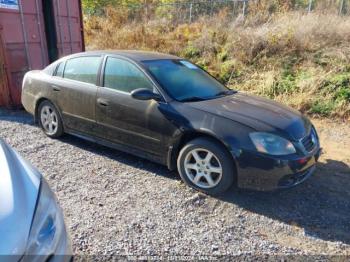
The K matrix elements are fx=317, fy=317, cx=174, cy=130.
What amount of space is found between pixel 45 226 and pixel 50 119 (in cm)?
366

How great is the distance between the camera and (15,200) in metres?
1.68

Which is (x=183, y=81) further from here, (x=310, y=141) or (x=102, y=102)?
(x=310, y=141)

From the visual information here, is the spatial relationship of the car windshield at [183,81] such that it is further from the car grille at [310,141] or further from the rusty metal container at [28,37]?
the rusty metal container at [28,37]

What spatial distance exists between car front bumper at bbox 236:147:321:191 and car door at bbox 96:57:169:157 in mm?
996

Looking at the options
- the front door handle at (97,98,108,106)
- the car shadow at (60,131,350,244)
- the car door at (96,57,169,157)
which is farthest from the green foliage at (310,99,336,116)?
the front door handle at (97,98,108,106)

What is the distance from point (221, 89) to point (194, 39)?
24.4 feet

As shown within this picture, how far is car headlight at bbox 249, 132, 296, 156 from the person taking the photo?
319 centimetres

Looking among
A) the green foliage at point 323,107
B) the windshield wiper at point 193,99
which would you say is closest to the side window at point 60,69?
the windshield wiper at point 193,99

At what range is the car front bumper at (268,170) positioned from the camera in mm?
3157

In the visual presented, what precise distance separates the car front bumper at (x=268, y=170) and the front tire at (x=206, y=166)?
0.14 metres

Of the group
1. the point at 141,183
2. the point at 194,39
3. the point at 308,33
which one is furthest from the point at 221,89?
the point at 194,39

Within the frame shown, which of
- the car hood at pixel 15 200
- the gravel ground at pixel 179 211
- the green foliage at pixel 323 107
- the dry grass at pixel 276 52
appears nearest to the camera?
the car hood at pixel 15 200


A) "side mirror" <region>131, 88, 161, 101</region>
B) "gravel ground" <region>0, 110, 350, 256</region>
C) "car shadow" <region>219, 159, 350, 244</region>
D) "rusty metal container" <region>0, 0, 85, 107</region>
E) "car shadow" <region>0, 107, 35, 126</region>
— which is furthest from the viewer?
"rusty metal container" <region>0, 0, 85, 107</region>

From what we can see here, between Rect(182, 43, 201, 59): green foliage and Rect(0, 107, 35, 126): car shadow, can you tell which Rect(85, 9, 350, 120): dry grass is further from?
Rect(0, 107, 35, 126): car shadow
